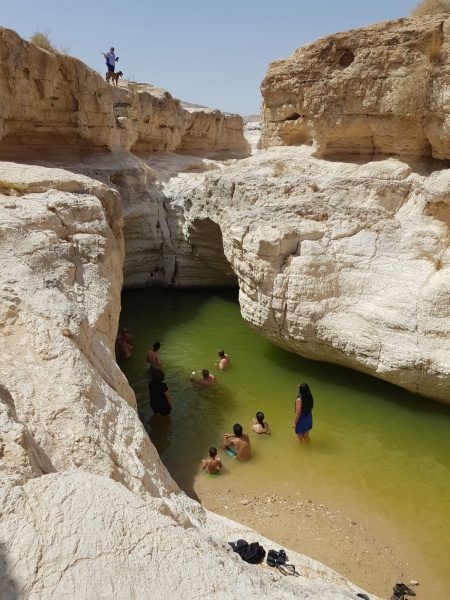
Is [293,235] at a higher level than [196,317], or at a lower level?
higher

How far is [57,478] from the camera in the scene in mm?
2658

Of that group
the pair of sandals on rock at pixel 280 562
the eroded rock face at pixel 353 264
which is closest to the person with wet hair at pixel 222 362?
the eroded rock face at pixel 353 264

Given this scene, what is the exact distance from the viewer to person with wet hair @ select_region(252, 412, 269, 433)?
6730 millimetres

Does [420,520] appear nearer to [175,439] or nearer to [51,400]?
[175,439]

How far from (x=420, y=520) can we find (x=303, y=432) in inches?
71.8

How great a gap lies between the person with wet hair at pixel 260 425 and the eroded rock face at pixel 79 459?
2386mm

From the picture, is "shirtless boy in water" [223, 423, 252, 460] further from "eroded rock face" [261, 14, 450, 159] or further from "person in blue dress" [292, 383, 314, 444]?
"eroded rock face" [261, 14, 450, 159]

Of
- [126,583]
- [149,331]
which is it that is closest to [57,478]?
[126,583]

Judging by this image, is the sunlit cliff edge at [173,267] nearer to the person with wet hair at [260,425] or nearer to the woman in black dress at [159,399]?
the woman in black dress at [159,399]

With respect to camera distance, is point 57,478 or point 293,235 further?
point 293,235

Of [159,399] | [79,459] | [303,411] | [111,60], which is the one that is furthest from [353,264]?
[111,60]

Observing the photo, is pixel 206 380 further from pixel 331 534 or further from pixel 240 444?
pixel 331 534

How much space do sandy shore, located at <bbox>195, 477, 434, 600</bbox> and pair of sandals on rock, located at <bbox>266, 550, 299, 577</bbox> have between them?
3.31ft

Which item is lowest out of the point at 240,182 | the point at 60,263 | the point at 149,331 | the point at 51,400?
the point at 149,331
